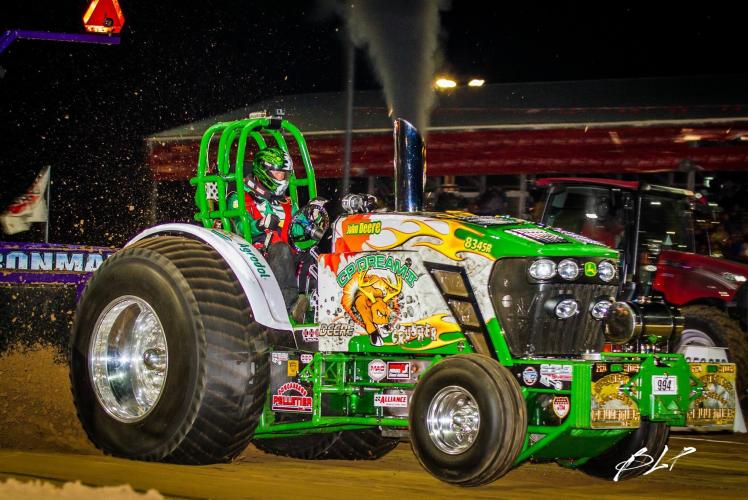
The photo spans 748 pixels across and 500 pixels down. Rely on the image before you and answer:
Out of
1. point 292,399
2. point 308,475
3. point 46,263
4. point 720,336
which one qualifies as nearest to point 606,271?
point 292,399

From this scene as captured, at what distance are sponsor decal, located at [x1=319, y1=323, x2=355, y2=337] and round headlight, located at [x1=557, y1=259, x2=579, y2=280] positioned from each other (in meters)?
1.29

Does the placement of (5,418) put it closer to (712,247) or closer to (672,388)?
(672,388)

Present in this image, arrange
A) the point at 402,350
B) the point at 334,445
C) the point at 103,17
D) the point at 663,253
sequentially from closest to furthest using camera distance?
the point at 402,350, the point at 334,445, the point at 663,253, the point at 103,17

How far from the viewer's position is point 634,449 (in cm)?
698

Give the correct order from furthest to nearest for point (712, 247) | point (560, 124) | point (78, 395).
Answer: point (560, 124)
point (712, 247)
point (78, 395)

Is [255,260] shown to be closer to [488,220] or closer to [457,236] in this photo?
[457,236]

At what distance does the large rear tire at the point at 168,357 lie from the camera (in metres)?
6.57

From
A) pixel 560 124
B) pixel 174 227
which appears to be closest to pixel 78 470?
pixel 174 227

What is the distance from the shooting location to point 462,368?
6.00 meters

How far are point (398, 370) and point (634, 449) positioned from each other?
164cm

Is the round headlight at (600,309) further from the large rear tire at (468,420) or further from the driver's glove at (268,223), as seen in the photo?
the driver's glove at (268,223)

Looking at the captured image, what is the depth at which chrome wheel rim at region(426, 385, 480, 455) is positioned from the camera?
20.1 ft

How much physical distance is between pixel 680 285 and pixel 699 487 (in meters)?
5.97

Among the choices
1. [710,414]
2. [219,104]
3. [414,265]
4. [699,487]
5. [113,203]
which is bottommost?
[699,487]
